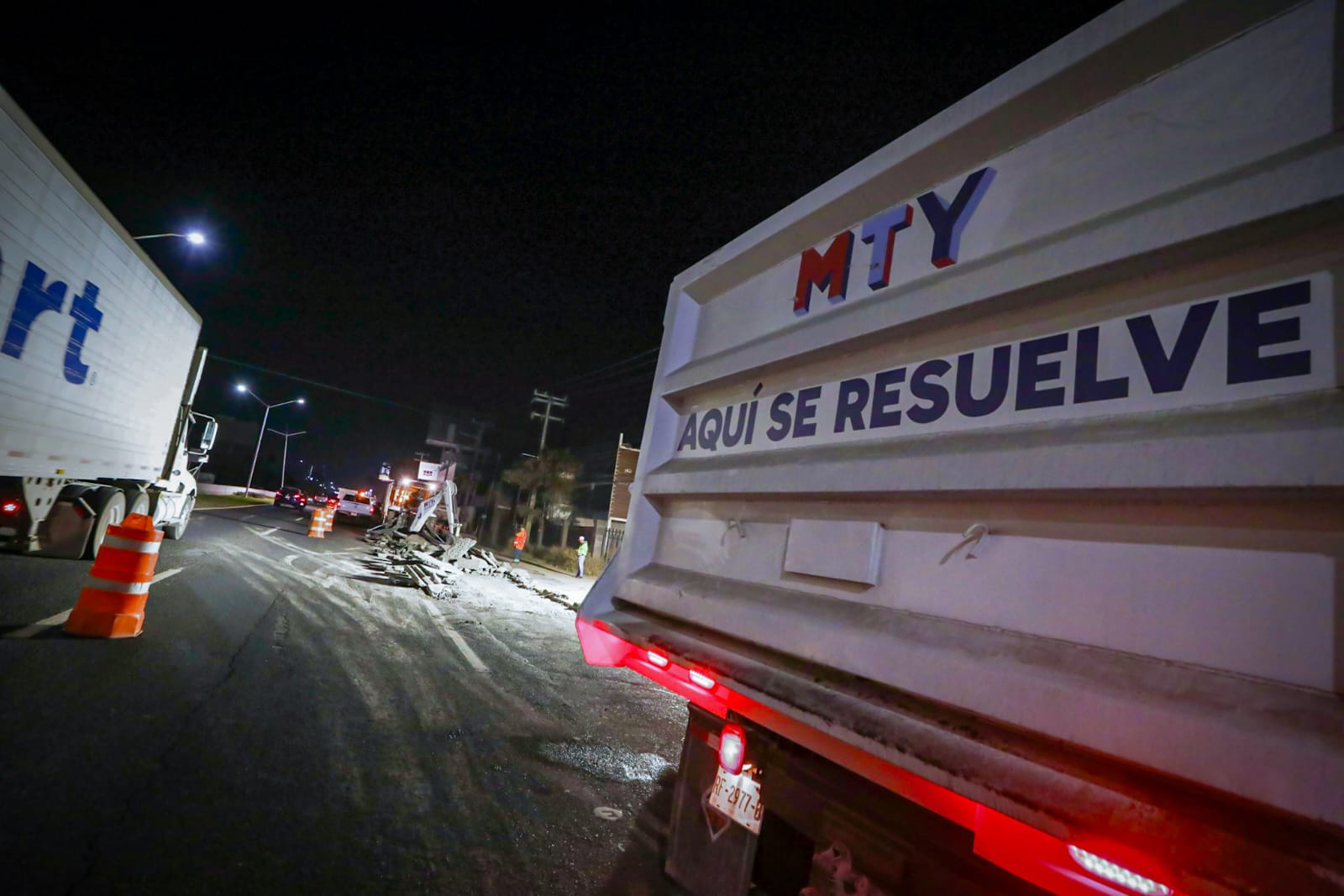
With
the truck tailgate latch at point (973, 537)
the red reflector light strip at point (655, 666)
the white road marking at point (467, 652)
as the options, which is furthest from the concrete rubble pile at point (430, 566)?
the truck tailgate latch at point (973, 537)

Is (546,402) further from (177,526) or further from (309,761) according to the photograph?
(309,761)

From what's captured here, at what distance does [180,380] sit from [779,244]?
1442 centimetres

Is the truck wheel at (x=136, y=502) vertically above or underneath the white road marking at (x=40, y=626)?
above

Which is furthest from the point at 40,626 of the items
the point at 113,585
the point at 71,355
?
the point at 71,355

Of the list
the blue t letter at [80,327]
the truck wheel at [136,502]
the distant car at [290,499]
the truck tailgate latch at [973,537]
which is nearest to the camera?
the truck tailgate latch at [973,537]

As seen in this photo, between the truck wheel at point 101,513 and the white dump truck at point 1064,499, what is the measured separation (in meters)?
10.8

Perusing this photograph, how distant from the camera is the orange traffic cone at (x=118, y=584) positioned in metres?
5.78

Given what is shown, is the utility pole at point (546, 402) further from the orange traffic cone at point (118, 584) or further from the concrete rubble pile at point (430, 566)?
the orange traffic cone at point (118, 584)

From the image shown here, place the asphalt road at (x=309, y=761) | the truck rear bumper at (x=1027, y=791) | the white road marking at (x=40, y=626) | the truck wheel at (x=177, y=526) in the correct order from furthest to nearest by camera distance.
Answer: the truck wheel at (x=177, y=526) → the white road marking at (x=40, y=626) → the asphalt road at (x=309, y=761) → the truck rear bumper at (x=1027, y=791)

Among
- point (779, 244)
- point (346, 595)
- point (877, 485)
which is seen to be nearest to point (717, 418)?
point (779, 244)

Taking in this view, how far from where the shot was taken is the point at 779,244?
289 cm

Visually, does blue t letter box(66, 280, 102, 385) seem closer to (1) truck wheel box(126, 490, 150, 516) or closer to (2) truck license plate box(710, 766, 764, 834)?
(1) truck wheel box(126, 490, 150, 516)

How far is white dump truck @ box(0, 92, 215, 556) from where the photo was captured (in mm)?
6953

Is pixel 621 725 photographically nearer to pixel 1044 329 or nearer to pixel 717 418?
pixel 717 418
